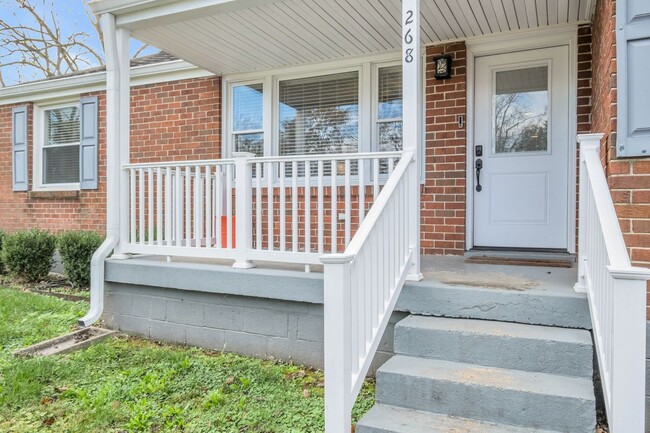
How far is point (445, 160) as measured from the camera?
4.77m

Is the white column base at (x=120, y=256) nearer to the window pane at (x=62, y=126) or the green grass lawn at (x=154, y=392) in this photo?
the green grass lawn at (x=154, y=392)

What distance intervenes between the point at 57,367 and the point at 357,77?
13.4 feet

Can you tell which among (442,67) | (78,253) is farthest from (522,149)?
(78,253)

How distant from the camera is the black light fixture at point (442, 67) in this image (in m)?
4.67

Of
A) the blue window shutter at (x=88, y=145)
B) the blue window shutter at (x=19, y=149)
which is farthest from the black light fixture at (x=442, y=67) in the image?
the blue window shutter at (x=19, y=149)

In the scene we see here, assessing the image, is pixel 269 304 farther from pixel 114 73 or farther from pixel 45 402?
pixel 114 73

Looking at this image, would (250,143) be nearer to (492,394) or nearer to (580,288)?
(580,288)

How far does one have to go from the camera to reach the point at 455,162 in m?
4.72

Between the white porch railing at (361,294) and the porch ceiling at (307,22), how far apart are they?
1.87m

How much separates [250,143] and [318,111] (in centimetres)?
100

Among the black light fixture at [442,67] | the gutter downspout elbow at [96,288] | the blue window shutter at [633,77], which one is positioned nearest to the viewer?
the blue window shutter at [633,77]

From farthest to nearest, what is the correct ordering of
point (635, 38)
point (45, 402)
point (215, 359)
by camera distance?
1. point (215, 359)
2. point (45, 402)
3. point (635, 38)

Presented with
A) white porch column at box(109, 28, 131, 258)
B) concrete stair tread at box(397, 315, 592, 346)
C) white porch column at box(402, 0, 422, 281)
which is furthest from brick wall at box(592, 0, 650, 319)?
white porch column at box(109, 28, 131, 258)

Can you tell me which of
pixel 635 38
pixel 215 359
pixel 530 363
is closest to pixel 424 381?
pixel 530 363
